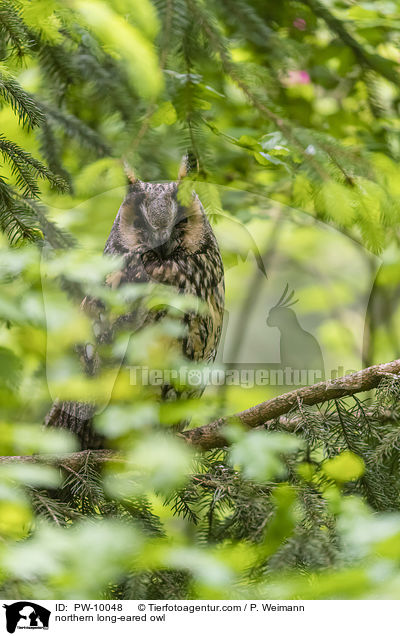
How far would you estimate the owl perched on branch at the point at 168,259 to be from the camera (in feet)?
3.23

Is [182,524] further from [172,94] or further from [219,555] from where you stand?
[172,94]

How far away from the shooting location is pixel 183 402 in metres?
0.94

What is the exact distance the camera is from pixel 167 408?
0.93m

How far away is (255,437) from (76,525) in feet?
0.99

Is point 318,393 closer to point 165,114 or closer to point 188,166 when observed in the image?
point 188,166

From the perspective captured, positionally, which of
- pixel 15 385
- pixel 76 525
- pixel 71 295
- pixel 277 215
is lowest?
pixel 15 385

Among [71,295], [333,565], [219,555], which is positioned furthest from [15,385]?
[333,565]
